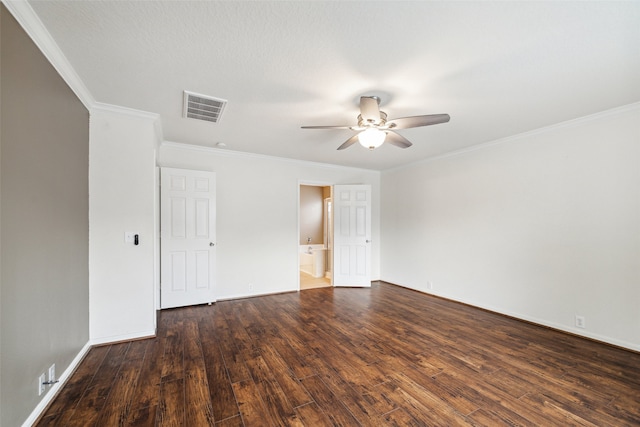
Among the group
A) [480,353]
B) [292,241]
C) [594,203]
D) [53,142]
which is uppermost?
[53,142]

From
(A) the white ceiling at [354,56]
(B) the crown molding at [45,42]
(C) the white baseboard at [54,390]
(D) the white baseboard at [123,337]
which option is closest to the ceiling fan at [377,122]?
(A) the white ceiling at [354,56]

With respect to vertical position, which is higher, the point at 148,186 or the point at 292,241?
the point at 148,186

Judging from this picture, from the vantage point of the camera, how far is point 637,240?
8.62 feet

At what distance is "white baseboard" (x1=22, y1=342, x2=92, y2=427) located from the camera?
164 cm

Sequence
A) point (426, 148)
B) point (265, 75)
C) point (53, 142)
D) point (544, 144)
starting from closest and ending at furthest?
point (53, 142)
point (265, 75)
point (544, 144)
point (426, 148)

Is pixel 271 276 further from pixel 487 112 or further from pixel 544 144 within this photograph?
pixel 544 144

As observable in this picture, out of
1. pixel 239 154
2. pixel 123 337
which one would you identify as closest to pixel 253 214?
pixel 239 154

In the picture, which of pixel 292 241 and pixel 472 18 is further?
pixel 292 241

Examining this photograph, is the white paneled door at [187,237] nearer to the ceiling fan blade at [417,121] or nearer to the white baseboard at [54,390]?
the white baseboard at [54,390]

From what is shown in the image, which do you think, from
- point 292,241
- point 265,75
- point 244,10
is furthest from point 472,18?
point 292,241

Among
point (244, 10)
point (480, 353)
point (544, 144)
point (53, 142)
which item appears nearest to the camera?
point (244, 10)

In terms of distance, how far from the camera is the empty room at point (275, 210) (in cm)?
159

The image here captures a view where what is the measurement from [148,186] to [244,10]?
2216 millimetres

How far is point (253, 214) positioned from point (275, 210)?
0.42 meters
